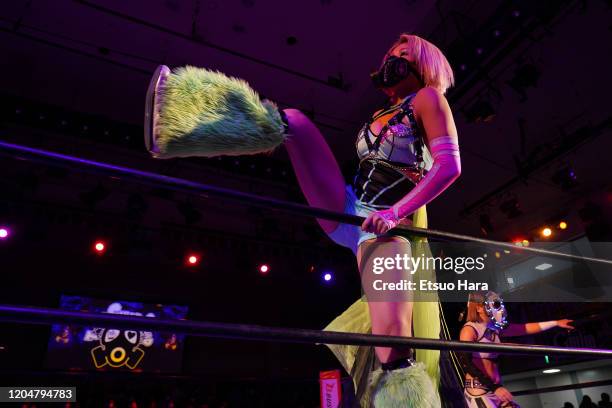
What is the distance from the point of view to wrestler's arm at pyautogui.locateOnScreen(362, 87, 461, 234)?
1074 millimetres

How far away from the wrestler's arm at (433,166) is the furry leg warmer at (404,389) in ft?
1.14

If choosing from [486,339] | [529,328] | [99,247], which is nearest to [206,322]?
[486,339]

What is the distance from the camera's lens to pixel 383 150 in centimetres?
136

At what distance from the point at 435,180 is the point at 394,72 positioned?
508 millimetres

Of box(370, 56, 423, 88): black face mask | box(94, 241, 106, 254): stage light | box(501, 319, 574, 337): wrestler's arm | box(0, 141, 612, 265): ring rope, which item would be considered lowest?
box(0, 141, 612, 265): ring rope

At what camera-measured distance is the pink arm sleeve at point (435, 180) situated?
3.75 ft

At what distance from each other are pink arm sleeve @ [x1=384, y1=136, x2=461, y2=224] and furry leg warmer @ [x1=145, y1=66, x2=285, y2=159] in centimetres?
38

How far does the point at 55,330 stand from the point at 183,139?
8.95 metres

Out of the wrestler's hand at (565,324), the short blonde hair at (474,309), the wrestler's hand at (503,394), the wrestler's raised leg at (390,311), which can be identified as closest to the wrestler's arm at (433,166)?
the wrestler's raised leg at (390,311)

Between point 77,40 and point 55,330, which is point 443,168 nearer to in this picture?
point 77,40

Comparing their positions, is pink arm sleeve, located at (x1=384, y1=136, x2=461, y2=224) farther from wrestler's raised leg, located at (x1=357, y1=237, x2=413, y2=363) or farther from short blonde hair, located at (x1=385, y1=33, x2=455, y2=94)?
short blonde hair, located at (x1=385, y1=33, x2=455, y2=94)

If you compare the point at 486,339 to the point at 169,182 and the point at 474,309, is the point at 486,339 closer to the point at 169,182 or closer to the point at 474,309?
the point at 474,309

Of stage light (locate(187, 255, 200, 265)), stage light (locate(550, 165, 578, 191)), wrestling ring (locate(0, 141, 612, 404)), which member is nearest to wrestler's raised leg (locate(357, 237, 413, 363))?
wrestling ring (locate(0, 141, 612, 404))

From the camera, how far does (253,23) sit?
488cm
